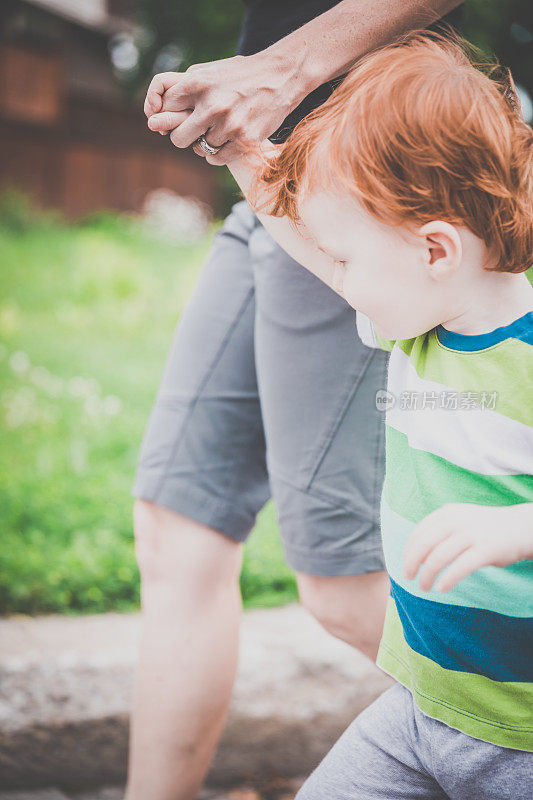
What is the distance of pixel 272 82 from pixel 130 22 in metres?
17.1

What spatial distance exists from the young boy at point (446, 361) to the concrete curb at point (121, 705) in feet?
3.31

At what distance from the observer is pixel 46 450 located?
362 centimetres

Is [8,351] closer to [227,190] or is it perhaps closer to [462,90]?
[462,90]

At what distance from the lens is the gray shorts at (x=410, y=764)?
101 centimetres

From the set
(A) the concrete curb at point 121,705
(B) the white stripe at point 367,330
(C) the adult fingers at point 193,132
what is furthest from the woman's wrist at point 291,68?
(A) the concrete curb at point 121,705

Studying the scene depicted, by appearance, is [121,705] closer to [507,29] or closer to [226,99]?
[226,99]

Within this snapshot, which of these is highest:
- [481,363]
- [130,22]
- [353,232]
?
[130,22]

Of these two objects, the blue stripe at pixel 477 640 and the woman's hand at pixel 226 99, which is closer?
the blue stripe at pixel 477 640

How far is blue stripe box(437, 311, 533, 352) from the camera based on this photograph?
0.97 meters

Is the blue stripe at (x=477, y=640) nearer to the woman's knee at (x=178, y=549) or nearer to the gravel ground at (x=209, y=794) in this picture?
the woman's knee at (x=178, y=549)

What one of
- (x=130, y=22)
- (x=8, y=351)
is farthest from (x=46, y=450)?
(x=130, y=22)

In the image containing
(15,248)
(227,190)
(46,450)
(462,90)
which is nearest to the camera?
(462,90)

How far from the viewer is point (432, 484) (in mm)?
1025

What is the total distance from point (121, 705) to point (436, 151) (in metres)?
1.59
